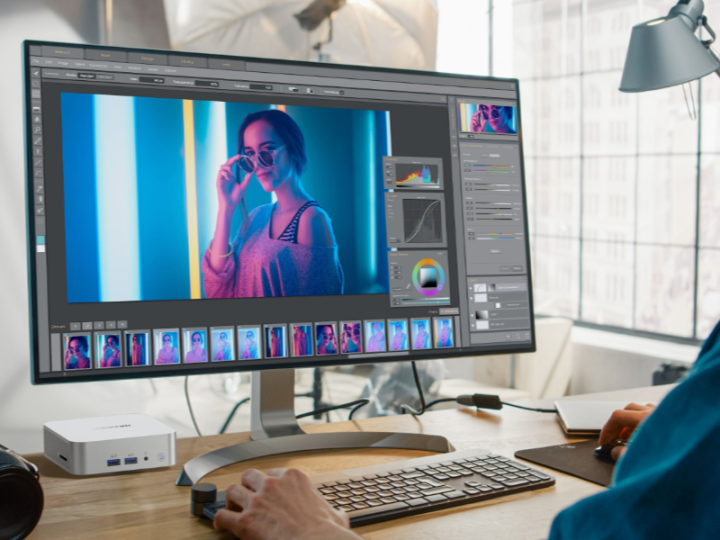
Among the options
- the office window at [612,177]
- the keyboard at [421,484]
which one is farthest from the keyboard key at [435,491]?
the office window at [612,177]

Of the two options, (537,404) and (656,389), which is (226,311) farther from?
(656,389)

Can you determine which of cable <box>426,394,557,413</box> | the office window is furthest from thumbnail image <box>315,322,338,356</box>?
the office window

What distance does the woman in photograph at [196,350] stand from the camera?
2.89 ft

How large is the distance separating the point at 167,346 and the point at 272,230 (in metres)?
0.21

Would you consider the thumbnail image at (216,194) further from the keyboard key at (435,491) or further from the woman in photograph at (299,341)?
the keyboard key at (435,491)

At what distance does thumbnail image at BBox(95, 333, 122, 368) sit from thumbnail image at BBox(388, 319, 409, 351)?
379mm

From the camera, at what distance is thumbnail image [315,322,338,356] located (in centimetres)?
95

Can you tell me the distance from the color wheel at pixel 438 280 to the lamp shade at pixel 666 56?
0.85m

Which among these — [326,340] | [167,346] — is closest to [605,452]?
[326,340]

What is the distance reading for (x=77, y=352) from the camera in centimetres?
83

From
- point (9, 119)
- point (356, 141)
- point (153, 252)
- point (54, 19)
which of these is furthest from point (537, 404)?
point (54, 19)

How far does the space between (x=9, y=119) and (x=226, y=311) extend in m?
1.23

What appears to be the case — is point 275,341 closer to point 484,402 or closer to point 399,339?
point 399,339

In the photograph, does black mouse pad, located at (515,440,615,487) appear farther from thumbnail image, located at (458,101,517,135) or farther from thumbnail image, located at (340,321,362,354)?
thumbnail image, located at (458,101,517,135)
